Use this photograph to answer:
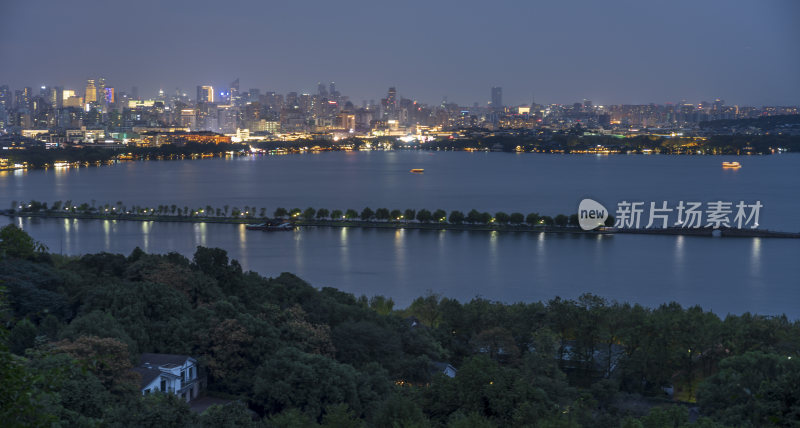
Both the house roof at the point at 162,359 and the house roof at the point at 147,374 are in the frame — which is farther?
the house roof at the point at 162,359

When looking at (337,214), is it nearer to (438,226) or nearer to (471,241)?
(438,226)

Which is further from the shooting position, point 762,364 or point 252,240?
point 252,240

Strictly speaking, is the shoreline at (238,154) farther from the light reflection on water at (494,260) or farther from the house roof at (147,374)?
the house roof at (147,374)

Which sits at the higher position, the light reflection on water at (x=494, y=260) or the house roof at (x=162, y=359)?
the house roof at (x=162, y=359)

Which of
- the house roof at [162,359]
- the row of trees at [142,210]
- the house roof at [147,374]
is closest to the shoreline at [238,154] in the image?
the row of trees at [142,210]

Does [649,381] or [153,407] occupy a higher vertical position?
[153,407]

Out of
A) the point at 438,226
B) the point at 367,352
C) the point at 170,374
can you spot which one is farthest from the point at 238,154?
the point at 170,374

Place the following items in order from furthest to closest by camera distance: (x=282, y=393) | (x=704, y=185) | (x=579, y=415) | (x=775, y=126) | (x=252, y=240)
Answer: (x=775, y=126) → (x=704, y=185) → (x=252, y=240) → (x=282, y=393) → (x=579, y=415)

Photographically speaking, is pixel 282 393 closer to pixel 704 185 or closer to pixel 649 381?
pixel 649 381

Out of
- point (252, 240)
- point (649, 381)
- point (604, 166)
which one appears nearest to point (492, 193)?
point (252, 240)
